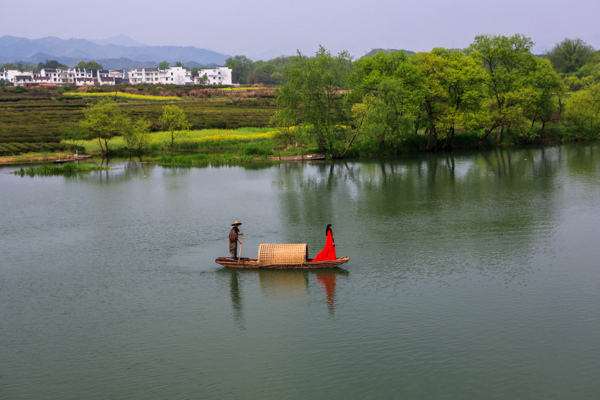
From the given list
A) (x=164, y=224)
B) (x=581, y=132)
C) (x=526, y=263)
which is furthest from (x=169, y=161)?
(x=581, y=132)

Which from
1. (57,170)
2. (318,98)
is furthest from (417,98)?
(57,170)

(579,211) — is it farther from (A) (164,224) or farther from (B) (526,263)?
(A) (164,224)

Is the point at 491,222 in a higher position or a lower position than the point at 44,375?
higher

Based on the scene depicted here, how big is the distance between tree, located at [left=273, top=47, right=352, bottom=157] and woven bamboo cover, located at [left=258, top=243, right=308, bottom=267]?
47387mm

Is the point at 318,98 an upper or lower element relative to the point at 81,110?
lower

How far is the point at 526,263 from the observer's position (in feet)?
85.9

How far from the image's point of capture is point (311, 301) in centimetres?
2250

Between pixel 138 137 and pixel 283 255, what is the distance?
62465mm

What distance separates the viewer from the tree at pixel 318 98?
7094cm

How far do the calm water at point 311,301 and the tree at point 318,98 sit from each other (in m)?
29.2

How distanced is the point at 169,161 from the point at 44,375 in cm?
5792

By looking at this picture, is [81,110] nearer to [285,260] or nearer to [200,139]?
[200,139]

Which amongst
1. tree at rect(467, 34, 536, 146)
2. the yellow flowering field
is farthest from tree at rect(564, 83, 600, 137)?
the yellow flowering field

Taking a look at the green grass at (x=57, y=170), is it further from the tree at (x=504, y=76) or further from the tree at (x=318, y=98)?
the tree at (x=504, y=76)
